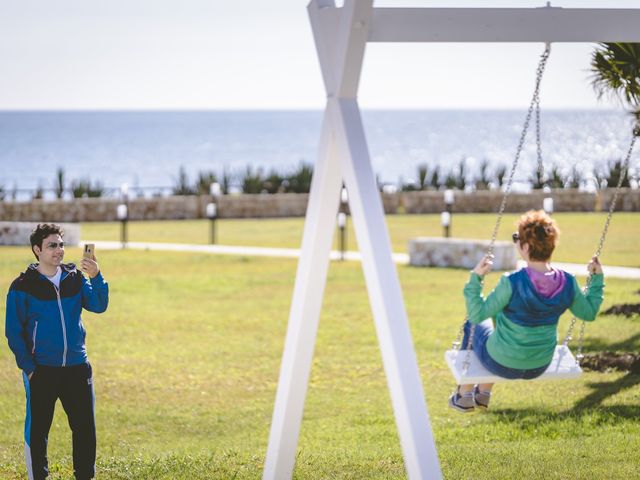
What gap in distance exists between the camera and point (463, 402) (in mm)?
6340

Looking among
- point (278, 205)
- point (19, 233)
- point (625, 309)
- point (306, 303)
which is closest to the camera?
point (306, 303)

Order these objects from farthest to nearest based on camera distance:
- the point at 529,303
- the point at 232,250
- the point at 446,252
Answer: the point at 232,250 < the point at 446,252 < the point at 529,303

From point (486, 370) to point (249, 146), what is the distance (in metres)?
120

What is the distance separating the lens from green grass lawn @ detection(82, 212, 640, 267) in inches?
830

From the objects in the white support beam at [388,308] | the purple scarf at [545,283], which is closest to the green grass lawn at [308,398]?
the purple scarf at [545,283]

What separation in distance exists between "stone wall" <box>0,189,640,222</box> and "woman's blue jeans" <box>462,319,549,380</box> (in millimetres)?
23164

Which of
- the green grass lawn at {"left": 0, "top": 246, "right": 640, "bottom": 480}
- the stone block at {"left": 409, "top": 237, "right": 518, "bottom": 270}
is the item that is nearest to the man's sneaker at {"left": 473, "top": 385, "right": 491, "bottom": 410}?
the green grass lawn at {"left": 0, "top": 246, "right": 640, "bottom": 480}

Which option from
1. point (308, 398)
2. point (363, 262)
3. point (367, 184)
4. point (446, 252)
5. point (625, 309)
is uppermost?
point (367, 184)

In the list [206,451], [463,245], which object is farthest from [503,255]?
[206,451]

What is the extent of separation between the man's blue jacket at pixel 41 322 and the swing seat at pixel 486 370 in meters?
1.90

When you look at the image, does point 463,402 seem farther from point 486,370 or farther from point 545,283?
point 545,283

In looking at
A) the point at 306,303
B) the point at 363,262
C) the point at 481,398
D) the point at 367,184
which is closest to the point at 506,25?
the point at 367,184

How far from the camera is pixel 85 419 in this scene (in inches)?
230

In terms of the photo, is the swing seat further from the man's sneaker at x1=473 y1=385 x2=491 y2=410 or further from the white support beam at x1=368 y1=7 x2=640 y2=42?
the white support beam at x1=368 y1=7 x2=640 y2=42
